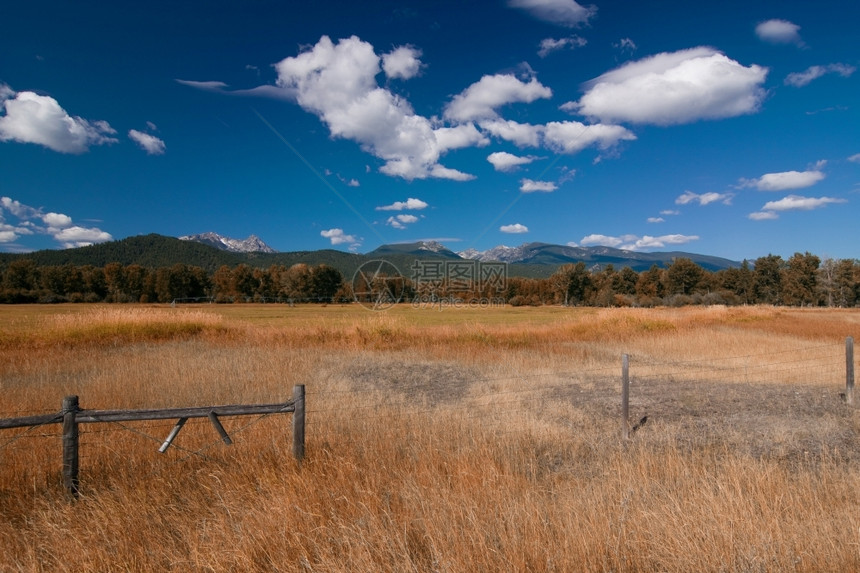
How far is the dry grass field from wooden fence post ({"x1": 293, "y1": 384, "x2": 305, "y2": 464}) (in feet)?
0.54

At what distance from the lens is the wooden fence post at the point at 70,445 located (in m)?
4.72

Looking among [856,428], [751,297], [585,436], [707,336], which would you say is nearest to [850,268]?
[751,297]

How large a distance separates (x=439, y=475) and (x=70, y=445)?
4270 millimetres

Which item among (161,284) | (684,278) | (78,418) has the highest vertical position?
(684,278)

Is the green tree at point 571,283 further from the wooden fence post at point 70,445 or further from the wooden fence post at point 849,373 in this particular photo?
the wooden fence post at point 70,445

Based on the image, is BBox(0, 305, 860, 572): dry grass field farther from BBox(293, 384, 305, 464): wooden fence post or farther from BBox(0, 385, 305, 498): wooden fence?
BBox(0, 385, 305, 498): wooden fence

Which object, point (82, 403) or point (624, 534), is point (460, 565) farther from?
point (82, 403)

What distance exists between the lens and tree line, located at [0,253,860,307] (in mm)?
79188

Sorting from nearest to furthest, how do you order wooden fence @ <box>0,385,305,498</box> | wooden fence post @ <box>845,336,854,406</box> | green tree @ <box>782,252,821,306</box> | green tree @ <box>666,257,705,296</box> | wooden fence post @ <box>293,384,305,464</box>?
wooden fence @ <box>0,385,305,498</box> → wooden fence post @ <box>293,384,305,464</box> → wooden fence post @ <box>845,336,854,406</box> → green tree @ <box>782,252,821,306</box> → green tree @ <box>666,257,705,296</box>

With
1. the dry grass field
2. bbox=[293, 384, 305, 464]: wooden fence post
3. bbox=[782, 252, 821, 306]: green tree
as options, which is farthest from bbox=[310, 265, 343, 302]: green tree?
bbox=[293, 384, 305, 464]: wooden fence post

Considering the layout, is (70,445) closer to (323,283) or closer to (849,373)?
(849,373)

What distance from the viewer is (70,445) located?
479 cm

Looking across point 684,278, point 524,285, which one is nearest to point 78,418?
point 684,278

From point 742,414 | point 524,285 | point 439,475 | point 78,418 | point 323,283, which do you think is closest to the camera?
point 78,418
